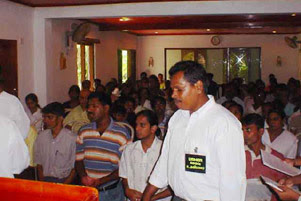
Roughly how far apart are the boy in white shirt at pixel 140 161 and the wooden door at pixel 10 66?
3603 mm

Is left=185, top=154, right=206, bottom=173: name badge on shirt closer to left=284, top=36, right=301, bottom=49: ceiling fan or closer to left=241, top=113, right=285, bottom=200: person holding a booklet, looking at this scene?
left=241, top=113, right=285, bottom=200: person holding a booklet

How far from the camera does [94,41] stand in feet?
31.1

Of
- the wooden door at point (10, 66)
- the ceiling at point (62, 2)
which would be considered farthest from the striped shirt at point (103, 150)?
the ceiling at point (62, 2)

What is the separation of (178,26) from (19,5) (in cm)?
479

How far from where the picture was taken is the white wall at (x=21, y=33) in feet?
19.6

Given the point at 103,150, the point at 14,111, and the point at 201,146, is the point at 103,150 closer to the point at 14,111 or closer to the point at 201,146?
the point at 14,111

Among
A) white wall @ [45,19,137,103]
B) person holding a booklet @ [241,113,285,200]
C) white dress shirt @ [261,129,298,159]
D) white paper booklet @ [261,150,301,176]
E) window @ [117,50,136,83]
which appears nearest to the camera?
white paper booklet @ [261,150,301,176]

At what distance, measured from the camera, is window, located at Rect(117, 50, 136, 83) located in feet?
39.9

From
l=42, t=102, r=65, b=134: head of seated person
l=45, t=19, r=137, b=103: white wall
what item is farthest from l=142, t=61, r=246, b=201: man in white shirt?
l=45, t=19, r=137, b=103: white wall

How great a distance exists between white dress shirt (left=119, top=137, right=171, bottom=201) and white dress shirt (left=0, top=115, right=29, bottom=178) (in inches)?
33.3

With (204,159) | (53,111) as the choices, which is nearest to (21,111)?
(53,111)

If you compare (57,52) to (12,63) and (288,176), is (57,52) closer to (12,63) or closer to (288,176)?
(12,63)

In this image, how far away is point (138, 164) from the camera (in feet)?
10.7

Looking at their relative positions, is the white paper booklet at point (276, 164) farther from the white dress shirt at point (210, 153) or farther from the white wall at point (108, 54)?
the white wall at point (108, 54)
